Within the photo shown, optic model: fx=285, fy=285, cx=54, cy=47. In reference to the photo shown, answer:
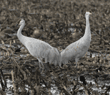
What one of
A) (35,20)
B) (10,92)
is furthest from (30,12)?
(10,92)

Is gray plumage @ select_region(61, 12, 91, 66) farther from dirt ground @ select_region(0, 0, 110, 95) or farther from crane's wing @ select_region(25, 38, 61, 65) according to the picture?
dirt ground @ select_region(0, 0, 110, 95)

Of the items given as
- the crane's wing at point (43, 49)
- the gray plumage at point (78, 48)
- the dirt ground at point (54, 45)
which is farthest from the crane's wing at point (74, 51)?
the dirt ground at point (54, 45)

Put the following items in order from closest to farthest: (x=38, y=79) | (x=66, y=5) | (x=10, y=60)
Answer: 1. (x=38, y=79)
2. (x=10, y=60)
3. (x=66, y=5)

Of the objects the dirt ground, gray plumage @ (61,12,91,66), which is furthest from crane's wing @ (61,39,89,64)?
the dirt ground

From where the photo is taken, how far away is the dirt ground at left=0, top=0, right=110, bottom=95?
5719mm

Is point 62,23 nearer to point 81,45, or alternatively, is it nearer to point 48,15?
point 48,15

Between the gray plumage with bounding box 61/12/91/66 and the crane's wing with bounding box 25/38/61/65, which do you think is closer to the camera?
the gray plumage with bounding box 61/12/91/66

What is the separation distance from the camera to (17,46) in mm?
8758

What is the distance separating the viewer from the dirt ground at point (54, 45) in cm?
572

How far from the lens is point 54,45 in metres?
8.85

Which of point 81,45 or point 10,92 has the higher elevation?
point 81,45

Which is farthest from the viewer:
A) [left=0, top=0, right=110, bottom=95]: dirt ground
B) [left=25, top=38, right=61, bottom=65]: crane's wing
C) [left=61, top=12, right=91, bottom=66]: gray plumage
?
[left=25, top=38, right=61, bottom=65]: crane's wing

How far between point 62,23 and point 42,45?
556 cm

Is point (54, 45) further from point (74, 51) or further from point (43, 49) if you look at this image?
point (74, 51)
